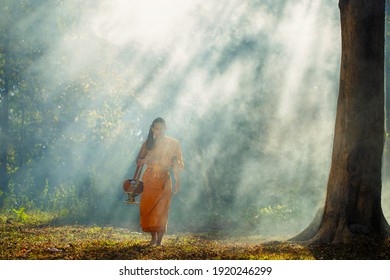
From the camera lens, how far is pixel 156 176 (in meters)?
8.98

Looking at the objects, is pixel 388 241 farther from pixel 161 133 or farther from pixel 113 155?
pixel 113 155

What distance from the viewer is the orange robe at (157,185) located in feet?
29.3

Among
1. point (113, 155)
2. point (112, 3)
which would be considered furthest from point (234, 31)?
point (113, 155)

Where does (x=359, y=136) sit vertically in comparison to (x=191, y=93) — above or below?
below

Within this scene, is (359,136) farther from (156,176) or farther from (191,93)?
(191,93)

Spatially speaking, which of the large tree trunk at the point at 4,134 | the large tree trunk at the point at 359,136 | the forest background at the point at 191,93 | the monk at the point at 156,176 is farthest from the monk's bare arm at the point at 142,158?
the large tree trunk at the point at 4,134

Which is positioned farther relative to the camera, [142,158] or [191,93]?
[191,93]

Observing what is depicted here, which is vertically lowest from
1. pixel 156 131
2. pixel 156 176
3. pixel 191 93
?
pixel 156 176

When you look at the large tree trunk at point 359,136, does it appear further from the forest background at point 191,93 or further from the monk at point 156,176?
the forest background at point 191,93

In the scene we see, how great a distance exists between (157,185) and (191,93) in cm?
1073

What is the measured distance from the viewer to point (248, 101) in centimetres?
1825

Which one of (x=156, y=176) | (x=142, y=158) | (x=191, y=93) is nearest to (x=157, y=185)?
(x=156, y=176)

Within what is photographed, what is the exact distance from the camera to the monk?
893cm

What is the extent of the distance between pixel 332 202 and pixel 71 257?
13.6 feet
